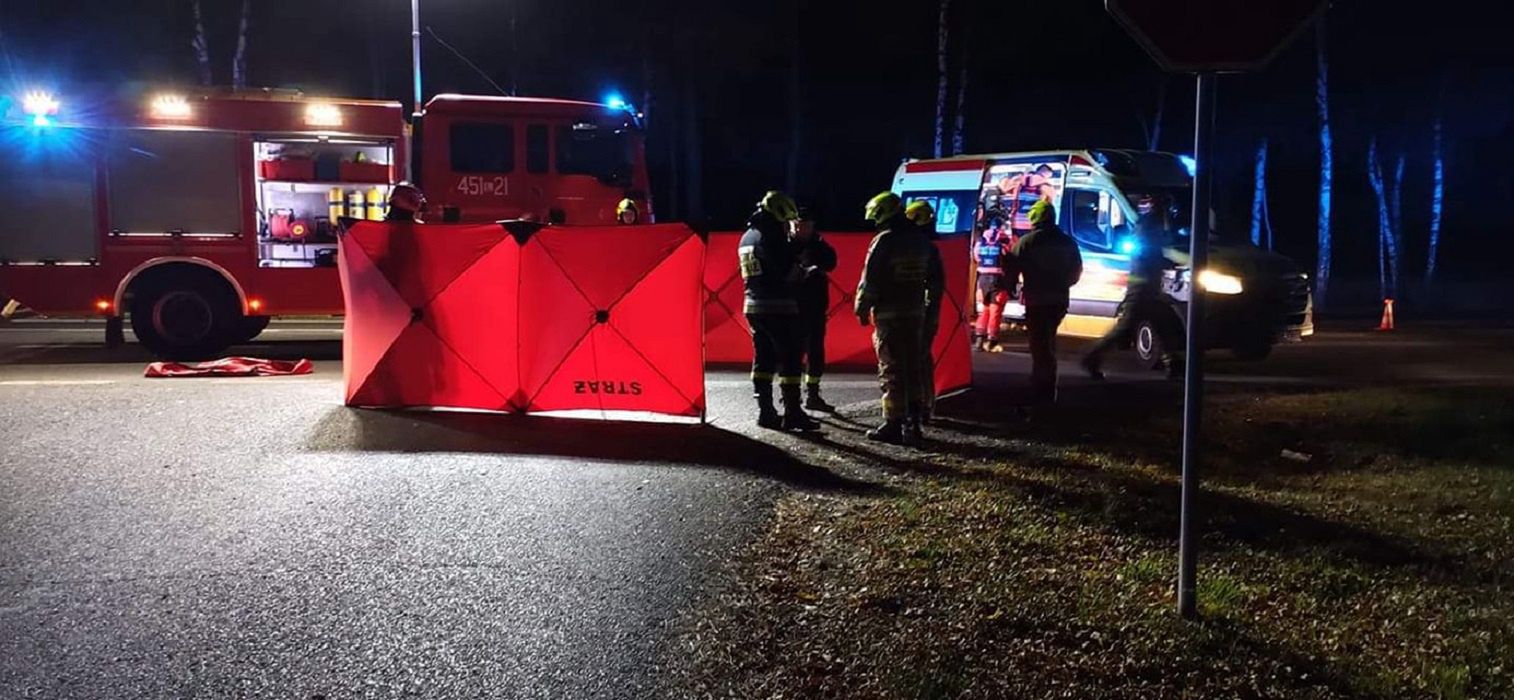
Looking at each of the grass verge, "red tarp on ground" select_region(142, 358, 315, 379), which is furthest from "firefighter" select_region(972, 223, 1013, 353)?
"red tarp on ground" select_region(142, 358, 315, 379)

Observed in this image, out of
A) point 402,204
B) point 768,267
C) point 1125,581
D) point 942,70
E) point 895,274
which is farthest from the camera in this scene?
point 942,70

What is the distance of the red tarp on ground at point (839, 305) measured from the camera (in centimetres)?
1123

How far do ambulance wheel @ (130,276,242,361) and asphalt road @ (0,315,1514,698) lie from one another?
3015 mm

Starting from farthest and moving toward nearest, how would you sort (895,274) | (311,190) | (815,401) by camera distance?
1. (311,190)
2. (815,401)
3. (895,274)

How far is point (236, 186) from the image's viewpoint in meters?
14.1

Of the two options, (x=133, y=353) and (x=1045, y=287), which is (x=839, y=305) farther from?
(x=133, y=353)

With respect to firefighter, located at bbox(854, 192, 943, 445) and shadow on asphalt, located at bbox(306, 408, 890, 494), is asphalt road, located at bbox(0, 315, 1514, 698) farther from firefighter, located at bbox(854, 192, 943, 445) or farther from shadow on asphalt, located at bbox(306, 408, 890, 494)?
firefighter, located at bbox(854, 192, 943, 445)

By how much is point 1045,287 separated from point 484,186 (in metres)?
7.48

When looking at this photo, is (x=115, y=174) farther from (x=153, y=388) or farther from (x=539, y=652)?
(x=539, y=652)

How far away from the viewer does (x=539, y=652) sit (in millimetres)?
4512

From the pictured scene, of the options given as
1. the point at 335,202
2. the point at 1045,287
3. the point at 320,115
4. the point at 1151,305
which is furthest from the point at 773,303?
the point at 320,115

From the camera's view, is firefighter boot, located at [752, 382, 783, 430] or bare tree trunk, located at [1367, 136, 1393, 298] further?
bare tree trunk, located at [1367, 136, 1393, 298]

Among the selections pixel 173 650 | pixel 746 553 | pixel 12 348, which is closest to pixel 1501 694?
pixel 746 553

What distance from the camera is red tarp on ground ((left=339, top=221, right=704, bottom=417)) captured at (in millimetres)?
9234
